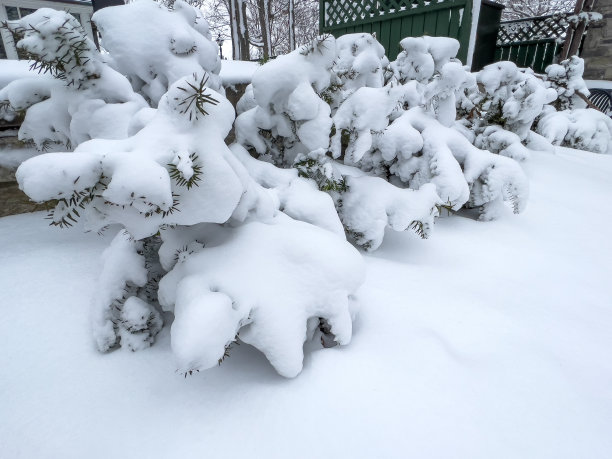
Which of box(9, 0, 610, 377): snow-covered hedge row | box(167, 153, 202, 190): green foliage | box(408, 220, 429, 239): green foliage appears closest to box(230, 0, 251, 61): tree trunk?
box(9, 0, 610, 377): snow-covered hedge row

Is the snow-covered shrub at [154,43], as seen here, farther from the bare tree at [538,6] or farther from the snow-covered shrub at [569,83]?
the bare tree at [538,6]

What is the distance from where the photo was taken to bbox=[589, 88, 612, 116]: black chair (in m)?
7.26

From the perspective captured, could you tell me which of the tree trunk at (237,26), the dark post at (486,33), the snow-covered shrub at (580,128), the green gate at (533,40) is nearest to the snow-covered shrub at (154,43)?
the snow-covered shrub at (580,128)

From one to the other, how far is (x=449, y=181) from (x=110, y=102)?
2.14m

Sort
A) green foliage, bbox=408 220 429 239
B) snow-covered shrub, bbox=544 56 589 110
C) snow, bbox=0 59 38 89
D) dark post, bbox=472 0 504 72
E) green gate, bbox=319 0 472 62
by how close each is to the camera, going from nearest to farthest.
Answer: snow, bbox=0 59 38 89, green foliage, bbox=408 220 429 239, snow-covered shrub, bbox=544 56 589 110, green gate, bbox=319 0 472 62, dark post, bbox=472 0 504 72

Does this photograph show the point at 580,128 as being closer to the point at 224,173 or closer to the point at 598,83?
Result: the point at 224,173

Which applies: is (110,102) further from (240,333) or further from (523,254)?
(523,254)

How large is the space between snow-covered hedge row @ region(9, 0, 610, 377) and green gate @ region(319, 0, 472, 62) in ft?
10.5

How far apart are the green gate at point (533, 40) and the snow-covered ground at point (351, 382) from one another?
844 centimetres

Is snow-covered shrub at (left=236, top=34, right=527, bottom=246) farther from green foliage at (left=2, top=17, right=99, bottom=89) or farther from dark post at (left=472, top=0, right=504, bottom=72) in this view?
dark post at (left=472, top=0, right=504, bottom=72)

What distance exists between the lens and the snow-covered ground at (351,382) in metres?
1.14

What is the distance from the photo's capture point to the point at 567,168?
3986mm

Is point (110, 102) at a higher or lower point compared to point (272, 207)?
higher

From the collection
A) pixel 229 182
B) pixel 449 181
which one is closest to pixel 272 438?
pixel 229 182
